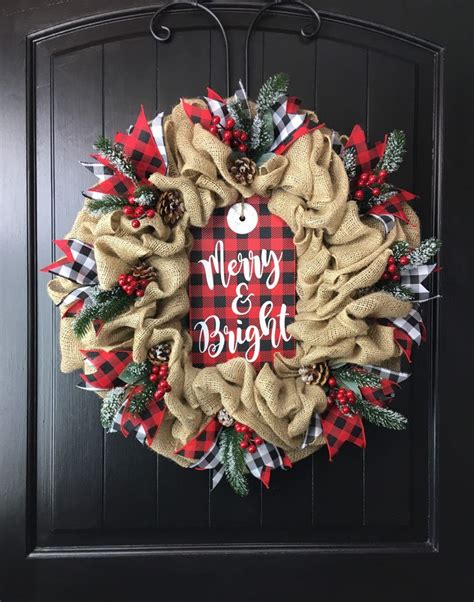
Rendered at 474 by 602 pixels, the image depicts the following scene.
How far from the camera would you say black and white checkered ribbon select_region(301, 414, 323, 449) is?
2.86 feet

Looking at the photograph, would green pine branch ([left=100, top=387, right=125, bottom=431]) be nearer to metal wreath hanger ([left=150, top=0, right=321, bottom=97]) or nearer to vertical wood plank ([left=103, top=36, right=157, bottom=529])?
vertical wood plank ([left=103, top=36, right=157, bottom=529])

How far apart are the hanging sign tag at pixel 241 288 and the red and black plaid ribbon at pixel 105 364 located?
5.3 inches

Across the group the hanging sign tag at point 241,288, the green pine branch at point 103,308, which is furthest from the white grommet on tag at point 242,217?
the green pine branch at point 103,308

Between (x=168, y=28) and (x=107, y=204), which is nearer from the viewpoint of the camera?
(x=107, y=204)

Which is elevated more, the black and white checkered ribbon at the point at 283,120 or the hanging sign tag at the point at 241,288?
the black and white checkered ribbon at the point at 283,120

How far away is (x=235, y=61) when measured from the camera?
976 mm

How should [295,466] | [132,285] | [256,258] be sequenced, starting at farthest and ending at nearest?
[295,466] → [256,258] → [132,285]

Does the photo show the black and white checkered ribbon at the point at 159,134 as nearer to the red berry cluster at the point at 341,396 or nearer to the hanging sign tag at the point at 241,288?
the hanging sign tag at the point at 241,288

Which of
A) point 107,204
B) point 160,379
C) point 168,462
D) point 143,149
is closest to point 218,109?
point 143,149

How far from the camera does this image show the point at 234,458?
85 centimetres

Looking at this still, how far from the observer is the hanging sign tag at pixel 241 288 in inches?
35.4

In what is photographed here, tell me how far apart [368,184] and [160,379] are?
0.48 m

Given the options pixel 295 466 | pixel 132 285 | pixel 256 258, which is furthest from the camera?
pixel 295 466

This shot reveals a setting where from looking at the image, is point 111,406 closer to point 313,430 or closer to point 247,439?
point 247,439
